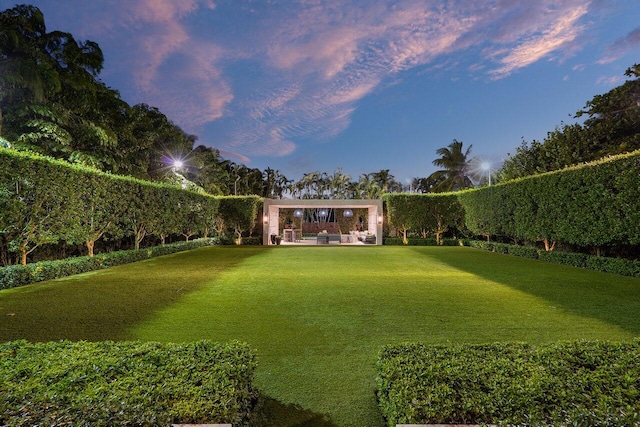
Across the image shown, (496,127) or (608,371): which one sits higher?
(496,127)

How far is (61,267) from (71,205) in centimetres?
179

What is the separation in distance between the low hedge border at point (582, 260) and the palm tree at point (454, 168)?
2258 centimetres

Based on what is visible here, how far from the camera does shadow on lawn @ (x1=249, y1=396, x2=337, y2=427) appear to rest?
7.61 ft

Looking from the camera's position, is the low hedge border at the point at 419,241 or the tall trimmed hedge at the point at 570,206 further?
the low hedge border at the point at 419,241

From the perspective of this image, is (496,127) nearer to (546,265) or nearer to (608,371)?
(546,265)

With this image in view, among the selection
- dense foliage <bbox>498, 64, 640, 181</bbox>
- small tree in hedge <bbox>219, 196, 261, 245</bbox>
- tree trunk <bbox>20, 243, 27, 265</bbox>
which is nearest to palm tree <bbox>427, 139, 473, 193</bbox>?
dense foliage <bbox>498, 64, 640, 181</bbox>

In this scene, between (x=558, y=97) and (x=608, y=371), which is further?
(x=558, y=97)

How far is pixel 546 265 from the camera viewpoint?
10820mm

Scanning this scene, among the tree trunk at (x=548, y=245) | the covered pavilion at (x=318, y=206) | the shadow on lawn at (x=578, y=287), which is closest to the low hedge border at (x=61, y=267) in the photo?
the covered pavilion at (x=318, y=206)

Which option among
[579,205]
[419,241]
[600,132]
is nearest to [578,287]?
[579,205]

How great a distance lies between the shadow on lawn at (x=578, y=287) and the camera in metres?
5.09

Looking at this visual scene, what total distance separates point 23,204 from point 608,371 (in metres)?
10.4

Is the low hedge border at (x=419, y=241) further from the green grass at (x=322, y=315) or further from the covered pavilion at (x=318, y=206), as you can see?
the green grass at (x=322, y=315)

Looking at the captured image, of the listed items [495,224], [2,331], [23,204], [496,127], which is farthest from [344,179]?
[2,331]
